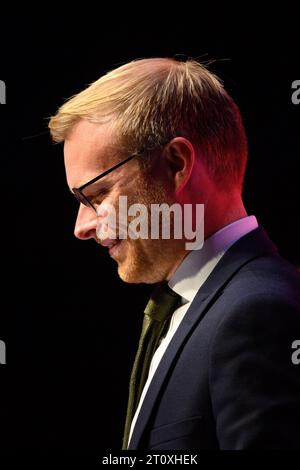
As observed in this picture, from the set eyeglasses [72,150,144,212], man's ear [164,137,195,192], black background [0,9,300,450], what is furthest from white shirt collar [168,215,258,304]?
black background [0,9,300,450]

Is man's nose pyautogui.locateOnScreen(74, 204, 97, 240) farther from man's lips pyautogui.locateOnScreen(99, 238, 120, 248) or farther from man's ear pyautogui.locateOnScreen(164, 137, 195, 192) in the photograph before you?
man's ear pyautogui.locateOnScreen(164, 137, 195, 192)

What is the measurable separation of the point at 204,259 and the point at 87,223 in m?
0.28

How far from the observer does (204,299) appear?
1322 mm

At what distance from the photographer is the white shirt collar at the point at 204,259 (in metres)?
1.38

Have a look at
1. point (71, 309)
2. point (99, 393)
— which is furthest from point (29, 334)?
point (99, 393)

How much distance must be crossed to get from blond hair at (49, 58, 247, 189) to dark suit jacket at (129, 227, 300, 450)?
202 mm

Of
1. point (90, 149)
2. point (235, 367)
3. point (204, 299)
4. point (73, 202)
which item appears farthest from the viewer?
point (73, 202)

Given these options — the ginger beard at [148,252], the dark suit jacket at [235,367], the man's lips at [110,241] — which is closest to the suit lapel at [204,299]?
the dark suit jacket at [235,367]

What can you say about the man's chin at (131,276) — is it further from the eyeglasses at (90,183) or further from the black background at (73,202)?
the black background at (73,202)

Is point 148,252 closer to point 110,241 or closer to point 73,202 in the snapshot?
point 110,241

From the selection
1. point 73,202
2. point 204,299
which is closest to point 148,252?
point 204,299

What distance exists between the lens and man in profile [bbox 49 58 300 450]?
3.93ft

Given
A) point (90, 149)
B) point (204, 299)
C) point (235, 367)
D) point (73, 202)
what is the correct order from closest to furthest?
1. point (235, 367)
2. point (204, 299)
3. point (90, 149)
4. point (73, 202)
